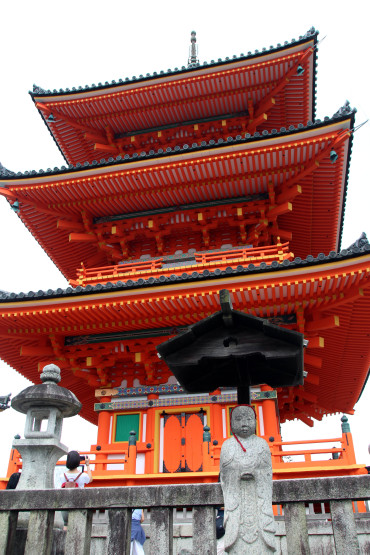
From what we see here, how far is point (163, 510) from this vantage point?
433 centimetres

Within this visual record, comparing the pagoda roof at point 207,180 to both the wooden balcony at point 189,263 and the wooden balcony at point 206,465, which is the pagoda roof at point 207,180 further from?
the wooden balcony at point 206,465

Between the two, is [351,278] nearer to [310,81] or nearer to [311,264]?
[311,264]

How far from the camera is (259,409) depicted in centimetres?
1054

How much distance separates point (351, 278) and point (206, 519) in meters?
6.77

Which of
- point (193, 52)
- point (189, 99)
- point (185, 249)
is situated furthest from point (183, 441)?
point (193, 52)

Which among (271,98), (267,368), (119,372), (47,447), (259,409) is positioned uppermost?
(271,98)

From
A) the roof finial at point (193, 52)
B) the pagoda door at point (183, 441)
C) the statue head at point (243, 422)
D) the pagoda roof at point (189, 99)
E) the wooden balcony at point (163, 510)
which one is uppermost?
the roof finial at point (193, 52)

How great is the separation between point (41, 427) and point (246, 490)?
402 cm

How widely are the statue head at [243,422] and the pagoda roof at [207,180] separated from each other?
29.9ft

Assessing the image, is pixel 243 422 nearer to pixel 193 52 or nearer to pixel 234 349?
pixel 234 349

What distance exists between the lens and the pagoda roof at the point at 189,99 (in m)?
14.2

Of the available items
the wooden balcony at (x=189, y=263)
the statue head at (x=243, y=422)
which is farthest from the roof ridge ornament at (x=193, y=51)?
the statue head at (x=243, y=422)

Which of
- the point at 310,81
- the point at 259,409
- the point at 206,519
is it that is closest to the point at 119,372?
the point at 259,409

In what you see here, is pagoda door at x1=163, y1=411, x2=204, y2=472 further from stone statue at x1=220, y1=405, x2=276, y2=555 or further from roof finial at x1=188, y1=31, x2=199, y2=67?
roof finial at x1=188, y1=31, x2=199, y2=67
